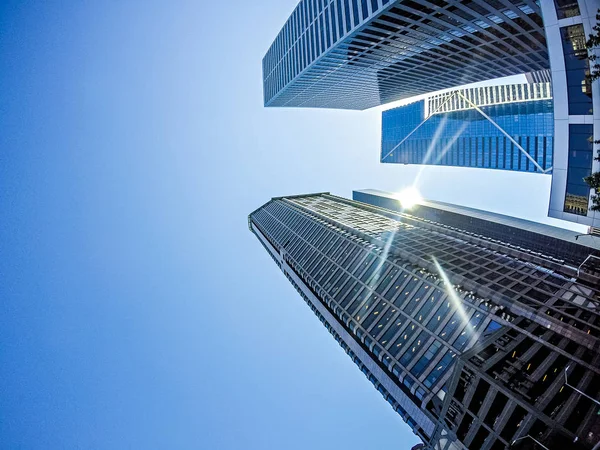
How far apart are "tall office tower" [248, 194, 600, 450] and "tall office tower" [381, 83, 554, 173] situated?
275 ft

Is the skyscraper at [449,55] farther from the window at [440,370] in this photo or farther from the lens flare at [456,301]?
the window at [440,370]

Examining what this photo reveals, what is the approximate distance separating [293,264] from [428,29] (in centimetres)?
7248

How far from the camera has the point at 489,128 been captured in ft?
538

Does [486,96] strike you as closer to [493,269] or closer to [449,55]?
[449,55]

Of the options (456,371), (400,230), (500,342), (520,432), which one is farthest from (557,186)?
(400,230)

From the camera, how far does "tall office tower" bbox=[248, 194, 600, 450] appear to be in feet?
92.7

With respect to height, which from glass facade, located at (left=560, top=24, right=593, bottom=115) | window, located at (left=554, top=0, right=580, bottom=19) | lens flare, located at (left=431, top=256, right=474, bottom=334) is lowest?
lens flare, located at (left=431, top=256, right=474, bottom=334)

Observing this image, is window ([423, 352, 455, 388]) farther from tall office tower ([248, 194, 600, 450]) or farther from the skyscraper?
the skyscraper

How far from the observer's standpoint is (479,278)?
5781cm

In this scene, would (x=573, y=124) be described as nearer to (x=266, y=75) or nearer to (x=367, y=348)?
(x=367, y=348)

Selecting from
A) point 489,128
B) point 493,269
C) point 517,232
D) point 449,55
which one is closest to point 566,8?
point 493,269

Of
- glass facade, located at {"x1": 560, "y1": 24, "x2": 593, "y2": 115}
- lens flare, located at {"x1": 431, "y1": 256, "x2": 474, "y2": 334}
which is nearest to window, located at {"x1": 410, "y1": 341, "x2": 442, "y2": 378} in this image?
lens flare, located at {"x1": 431, "y1": 256, "x2": 474, "y2": 334}

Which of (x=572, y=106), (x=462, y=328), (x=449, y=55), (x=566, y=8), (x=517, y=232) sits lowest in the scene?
(x=517, y=232)

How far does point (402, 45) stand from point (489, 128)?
118523 millimetres
